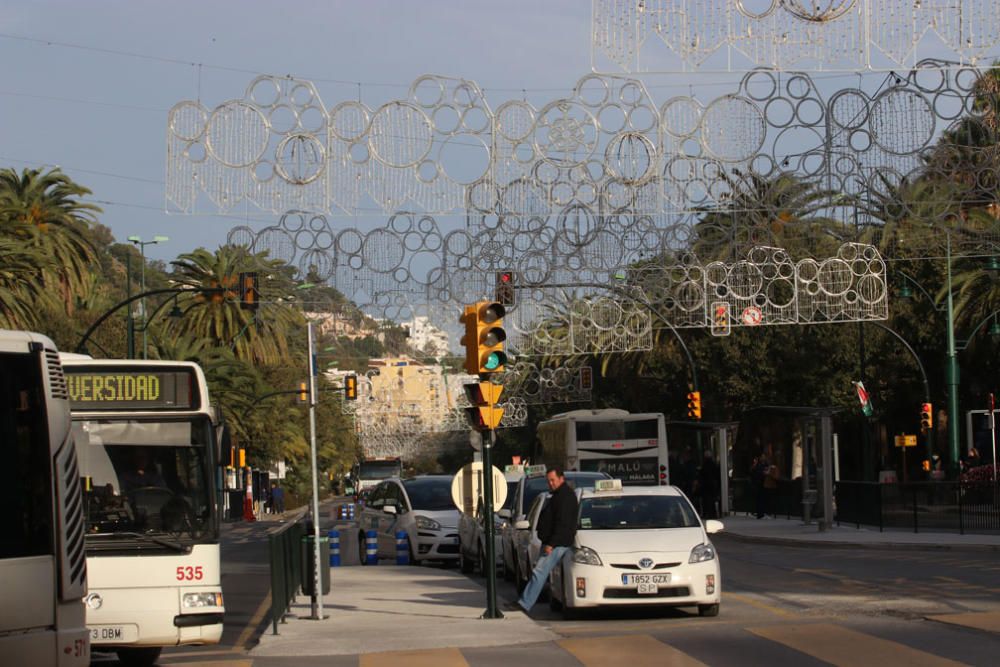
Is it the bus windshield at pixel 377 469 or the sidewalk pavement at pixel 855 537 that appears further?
the bus windshield at pixel 377 469

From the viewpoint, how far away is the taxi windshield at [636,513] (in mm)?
17250

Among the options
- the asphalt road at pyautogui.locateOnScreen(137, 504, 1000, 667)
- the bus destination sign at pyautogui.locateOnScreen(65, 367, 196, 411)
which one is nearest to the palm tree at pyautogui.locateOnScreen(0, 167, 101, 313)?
the asphalt road at pyautogui.locateOnScreen(137, 504, 1000, 667)

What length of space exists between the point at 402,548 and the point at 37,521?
1932 centimetres

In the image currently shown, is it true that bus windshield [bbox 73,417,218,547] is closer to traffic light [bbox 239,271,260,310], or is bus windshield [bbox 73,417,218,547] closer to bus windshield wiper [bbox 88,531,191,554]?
bus windshield wiper [bbox 88,531,191,554]

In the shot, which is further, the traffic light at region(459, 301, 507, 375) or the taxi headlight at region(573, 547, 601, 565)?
the traffic light at region(459, 301, 507, 375)

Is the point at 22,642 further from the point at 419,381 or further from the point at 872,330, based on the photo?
the point at 419,381

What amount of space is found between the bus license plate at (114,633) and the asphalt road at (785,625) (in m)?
1.27

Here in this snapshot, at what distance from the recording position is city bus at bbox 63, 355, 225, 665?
41.2 ft

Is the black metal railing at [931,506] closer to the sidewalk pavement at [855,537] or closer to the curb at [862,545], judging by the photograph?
the sidewalk pavement at [855,537]

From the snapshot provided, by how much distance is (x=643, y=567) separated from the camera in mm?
16141

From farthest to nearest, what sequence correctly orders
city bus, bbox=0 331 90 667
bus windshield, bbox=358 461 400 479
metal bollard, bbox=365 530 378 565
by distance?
bus windshield, bbox=358 461 400 479, metal bollard, bbox=365 530 378 565, city bus, bbox=0 331 90 667

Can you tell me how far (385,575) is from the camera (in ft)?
78.4

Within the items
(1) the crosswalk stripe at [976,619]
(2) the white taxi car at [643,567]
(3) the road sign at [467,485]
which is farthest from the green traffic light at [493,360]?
(1) the crosswalk stripe at [976,619]

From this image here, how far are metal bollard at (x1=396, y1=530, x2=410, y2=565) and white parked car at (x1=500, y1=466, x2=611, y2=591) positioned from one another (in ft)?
9.63
